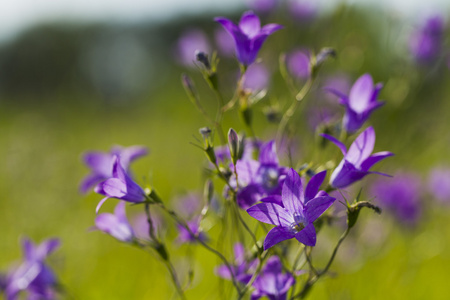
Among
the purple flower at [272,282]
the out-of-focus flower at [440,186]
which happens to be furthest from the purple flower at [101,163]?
the out-of-focus flower at [440,186]

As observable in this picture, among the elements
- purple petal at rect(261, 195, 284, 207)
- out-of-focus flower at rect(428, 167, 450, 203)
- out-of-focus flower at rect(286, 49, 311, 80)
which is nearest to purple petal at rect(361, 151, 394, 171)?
purple petal at rect(261, 195, 284, 207)

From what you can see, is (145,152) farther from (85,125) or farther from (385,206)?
(85,125)

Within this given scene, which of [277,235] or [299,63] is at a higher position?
[277,235]

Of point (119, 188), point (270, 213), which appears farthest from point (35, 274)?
point (270, 213)

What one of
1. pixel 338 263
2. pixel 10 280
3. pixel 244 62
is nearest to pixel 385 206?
pixel 338 263

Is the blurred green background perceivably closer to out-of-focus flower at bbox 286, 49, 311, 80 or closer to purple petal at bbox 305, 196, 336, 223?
out-of-focus flower at bbox 286, 49, 311, 80

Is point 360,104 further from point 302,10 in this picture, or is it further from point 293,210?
point 302,10
